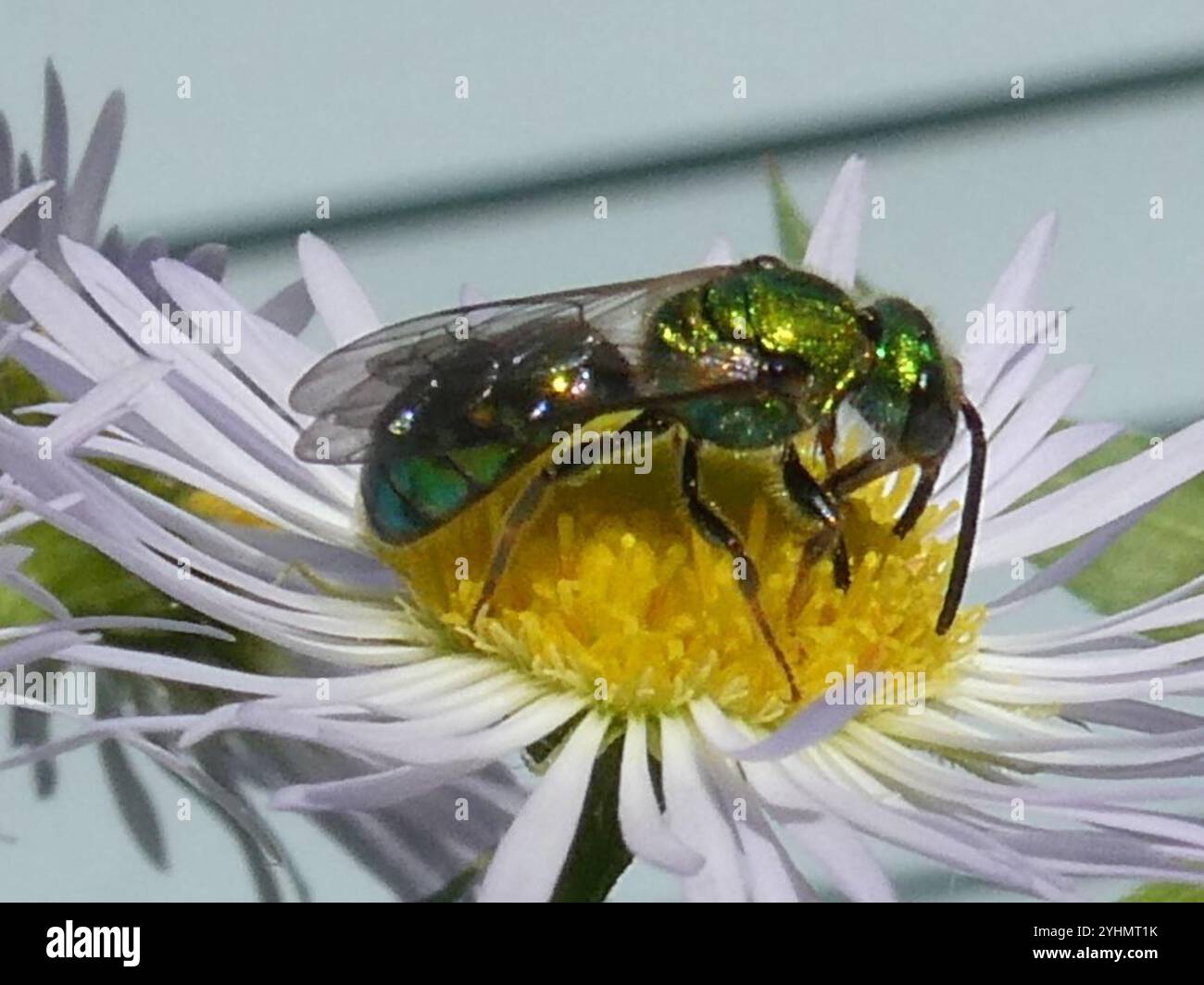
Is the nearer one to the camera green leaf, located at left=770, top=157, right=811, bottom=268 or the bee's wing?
the bee's wing

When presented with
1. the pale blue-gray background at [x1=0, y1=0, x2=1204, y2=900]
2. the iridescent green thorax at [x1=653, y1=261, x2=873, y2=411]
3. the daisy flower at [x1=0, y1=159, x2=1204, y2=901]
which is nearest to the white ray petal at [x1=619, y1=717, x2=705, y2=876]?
the daisy flower at [x1=0, y1=159, x2=1204, y2=901]

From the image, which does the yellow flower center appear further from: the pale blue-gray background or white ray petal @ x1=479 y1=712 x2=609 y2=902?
the pale blue-gray background

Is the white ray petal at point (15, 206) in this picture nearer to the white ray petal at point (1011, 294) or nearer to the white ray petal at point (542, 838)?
the white ray petal at point (542, 838)

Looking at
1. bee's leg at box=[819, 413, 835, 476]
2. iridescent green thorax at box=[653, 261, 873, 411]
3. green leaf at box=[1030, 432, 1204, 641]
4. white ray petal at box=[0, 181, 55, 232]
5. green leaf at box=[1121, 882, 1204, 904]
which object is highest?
white ray petal at box=[0, 181, 55, 232]

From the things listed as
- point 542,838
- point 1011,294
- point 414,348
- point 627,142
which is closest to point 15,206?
point 414,348

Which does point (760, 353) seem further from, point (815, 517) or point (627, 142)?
point (627, 142)

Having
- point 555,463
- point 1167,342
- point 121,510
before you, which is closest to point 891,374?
point 555,463
